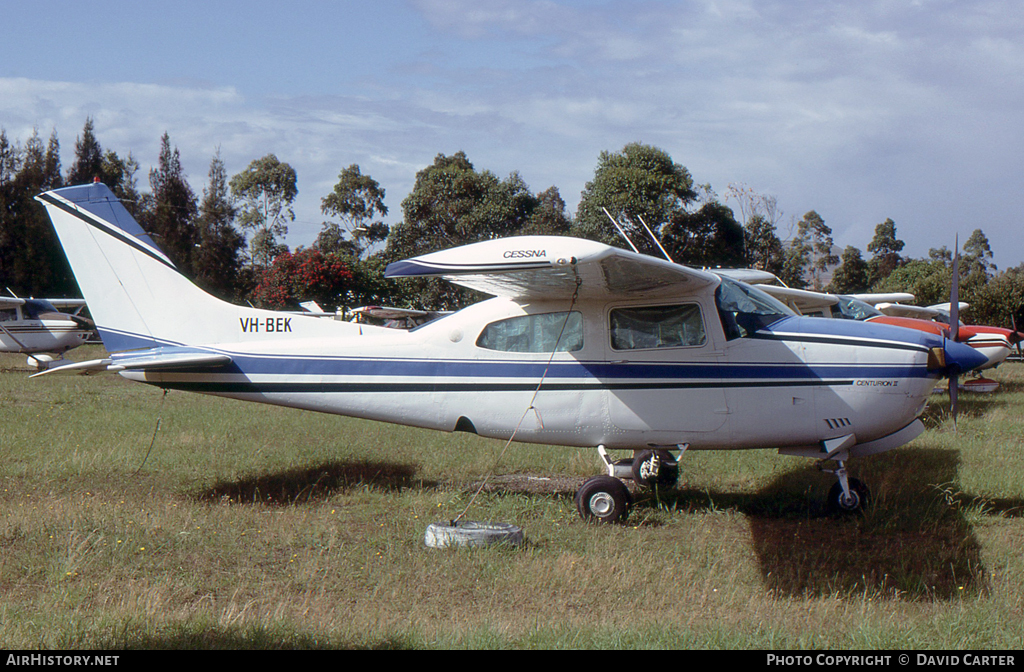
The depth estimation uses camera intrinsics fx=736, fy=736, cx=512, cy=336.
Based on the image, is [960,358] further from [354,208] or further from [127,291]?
[354,208]

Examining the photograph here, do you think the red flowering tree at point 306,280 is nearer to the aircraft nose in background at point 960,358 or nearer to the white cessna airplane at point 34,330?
the white cessna airplane at point 34,330

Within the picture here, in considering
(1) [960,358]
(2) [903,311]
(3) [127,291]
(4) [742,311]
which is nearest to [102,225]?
(3) [127,291]

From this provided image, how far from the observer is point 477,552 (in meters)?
5.62

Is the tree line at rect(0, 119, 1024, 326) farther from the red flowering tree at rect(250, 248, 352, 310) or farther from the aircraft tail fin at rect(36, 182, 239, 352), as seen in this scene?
the aircraft tail fin at rect(36, 182, 239, 352)

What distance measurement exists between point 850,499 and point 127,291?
291 inches

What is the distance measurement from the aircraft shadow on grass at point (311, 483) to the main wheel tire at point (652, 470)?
2.28 meters

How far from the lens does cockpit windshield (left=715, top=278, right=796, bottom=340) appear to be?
660 cm

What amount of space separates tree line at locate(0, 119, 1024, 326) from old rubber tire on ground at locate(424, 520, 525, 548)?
2138 centimetres

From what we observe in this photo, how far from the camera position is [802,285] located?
4334 cm

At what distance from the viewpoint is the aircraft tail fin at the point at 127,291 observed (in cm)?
755

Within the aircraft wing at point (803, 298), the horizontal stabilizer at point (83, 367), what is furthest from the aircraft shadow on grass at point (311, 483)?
the aircraft wing at point (803, 298)

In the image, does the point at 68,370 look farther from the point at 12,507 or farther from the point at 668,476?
the point at 668,476

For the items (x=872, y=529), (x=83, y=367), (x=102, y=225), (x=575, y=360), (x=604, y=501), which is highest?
(x=102, y=225)

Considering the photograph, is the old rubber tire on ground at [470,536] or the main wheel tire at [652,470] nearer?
the old rubber tire on ground at [470,536]
